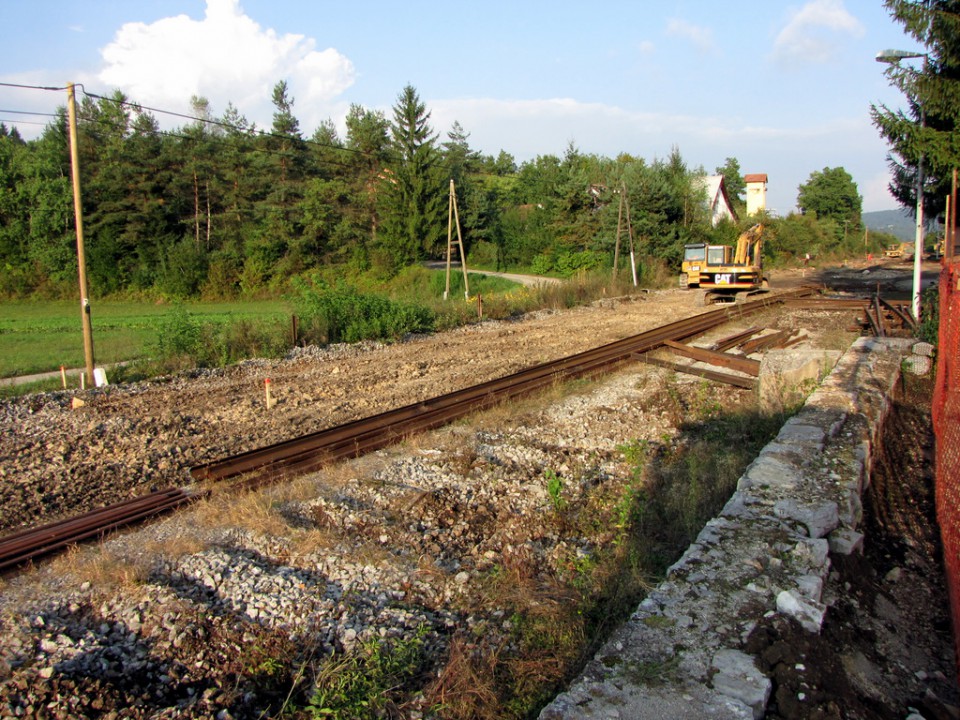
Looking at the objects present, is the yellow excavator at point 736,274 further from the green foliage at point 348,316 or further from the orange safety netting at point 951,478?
the orange safety netting at point 951,478

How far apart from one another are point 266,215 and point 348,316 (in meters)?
37.0

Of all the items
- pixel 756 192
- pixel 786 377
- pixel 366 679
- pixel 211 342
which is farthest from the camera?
pixel 756 192

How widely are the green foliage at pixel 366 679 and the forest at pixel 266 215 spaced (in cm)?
3876

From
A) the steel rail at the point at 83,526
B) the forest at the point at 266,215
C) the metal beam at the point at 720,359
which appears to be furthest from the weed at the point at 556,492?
the forest at the point at 266,215

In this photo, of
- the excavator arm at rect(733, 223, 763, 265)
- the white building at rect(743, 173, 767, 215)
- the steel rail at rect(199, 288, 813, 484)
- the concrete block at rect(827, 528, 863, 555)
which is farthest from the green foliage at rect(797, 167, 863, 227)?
the concrete block at rect(827, 528, 863, 555)

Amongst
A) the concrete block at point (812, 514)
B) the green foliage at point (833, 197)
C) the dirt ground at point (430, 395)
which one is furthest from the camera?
the green foliage at point (833, 197)

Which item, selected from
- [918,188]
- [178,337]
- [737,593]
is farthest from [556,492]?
[918,188]

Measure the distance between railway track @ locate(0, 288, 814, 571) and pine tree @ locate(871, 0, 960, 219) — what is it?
849 centimetres

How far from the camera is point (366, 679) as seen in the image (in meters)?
3.75

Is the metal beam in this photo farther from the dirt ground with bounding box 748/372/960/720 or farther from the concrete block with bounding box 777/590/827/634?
the concrete block with bounding box 777/590/827/634

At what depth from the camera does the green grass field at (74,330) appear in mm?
18547

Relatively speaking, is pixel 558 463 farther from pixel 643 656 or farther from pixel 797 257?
pixel 797 257

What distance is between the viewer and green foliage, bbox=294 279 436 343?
678 inches

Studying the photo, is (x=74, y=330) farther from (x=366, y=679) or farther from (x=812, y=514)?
(x=812, y=514)
